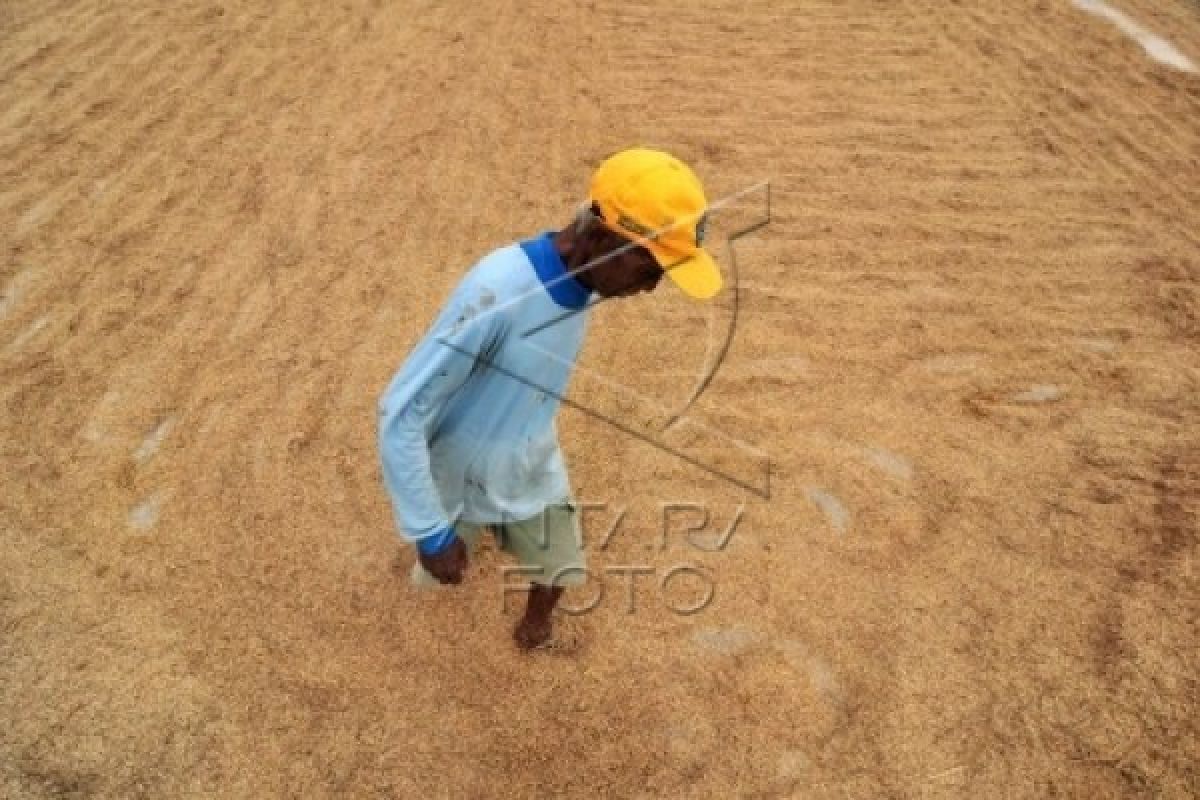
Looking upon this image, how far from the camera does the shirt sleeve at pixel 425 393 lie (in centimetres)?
187

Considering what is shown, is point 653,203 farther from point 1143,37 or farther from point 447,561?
point 1143,37

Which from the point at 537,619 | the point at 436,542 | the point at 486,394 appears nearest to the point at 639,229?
the point at 486,394

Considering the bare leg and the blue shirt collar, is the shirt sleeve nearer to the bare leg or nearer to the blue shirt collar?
the blue shirt collar

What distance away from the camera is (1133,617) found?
3.18 metres

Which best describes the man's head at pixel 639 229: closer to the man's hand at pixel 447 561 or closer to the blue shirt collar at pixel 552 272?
the blue shirt collar at pixel 552 272

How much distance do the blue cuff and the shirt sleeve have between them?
4cm

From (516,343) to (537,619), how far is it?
48.3 inches

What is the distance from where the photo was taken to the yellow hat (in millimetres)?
1847

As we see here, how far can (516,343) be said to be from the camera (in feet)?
6.50

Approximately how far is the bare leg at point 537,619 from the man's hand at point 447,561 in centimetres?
60

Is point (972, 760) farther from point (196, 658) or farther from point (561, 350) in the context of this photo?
point (196, 658)

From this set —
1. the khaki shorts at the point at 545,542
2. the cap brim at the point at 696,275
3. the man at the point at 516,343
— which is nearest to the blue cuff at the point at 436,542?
the man at the point at 516,343

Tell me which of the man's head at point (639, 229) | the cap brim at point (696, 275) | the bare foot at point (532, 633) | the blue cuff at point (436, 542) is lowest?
the bare foot at point (532, 633)

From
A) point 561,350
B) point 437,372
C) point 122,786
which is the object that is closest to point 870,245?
point 561,350
